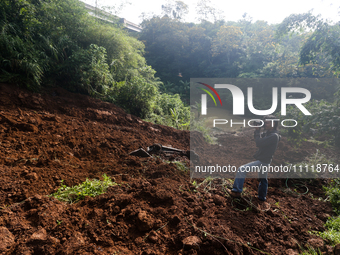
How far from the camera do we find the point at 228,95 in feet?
64.6

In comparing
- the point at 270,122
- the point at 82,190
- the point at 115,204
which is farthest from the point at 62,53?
the point at 270,122

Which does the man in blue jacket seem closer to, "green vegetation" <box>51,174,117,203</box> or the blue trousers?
the blue trousers

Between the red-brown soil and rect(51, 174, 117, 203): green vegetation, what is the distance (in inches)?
4.6

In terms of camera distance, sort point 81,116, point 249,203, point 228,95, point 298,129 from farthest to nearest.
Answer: point 228,95 → point 298,129 → point 81,116 → point 249,203

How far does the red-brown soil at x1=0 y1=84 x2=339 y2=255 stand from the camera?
193 centimetres

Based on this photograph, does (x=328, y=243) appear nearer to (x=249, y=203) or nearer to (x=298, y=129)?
(x=249, y=203)

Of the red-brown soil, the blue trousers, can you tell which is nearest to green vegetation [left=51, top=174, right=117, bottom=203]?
the red-brown soil

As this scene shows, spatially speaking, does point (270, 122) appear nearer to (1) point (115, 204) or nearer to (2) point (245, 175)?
(2) point (245, 175)

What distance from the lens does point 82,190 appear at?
8.58ft

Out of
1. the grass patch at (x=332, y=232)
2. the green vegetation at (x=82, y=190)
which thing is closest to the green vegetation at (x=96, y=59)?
the grass patch at (x=332, y=232)

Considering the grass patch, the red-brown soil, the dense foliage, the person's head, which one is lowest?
the grass patch

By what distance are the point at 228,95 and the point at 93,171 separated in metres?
18.2

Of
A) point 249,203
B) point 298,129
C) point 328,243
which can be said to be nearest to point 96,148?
point 249,203

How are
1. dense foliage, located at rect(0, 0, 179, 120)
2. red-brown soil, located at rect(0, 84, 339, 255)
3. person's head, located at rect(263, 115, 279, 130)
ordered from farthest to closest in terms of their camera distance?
dense foliage, located at rect(0, 0, 179, 120) → person's head, located at rect(263, 115, 279, 130) → red-brown soil, located at rect(0, 84, 339, 255)
